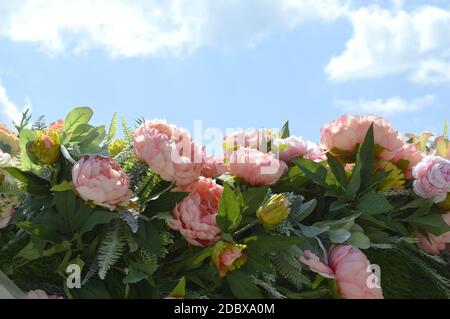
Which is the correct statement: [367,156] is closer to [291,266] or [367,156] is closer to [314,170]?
[314,170]

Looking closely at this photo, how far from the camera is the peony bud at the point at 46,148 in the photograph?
1313mm

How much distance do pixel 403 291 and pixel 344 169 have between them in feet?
1.09

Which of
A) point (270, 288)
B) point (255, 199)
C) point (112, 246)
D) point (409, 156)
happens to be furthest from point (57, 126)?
point (409, 156)

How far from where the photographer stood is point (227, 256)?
1240 mm

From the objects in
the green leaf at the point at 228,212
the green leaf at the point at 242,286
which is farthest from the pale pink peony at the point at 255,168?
the green leaf at the point at 242,286

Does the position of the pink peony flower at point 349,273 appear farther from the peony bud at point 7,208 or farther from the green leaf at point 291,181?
the peony bud at point 7,208

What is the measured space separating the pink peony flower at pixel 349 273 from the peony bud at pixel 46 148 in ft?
1.83

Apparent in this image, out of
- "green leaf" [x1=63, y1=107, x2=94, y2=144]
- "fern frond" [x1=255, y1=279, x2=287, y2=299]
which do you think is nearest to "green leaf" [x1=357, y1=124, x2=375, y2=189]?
"fern frond" [x1=255, y1=279, x2=287, y2=299]

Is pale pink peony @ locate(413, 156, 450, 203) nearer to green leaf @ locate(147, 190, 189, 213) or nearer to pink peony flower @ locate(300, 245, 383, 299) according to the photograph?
pink peony flower @ locate(300, 245, 383, 299)

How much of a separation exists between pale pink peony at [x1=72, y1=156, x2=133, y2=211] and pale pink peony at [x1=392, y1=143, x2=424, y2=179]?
2.36 feet

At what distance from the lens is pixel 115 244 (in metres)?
1.24
